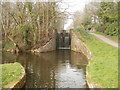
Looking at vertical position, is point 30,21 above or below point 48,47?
above

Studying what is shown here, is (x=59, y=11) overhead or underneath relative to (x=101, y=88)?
overhead

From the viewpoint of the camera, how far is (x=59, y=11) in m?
27.8

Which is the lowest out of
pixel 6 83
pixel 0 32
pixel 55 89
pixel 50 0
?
pixel 55 89

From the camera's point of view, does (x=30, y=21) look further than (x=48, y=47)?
Yes

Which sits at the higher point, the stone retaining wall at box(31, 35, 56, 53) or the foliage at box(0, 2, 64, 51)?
the foliage at box(0, 2, 64, 51)

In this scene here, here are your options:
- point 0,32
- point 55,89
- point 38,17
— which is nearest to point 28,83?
point 55,89

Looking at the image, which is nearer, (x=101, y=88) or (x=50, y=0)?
(x=101, y=88)

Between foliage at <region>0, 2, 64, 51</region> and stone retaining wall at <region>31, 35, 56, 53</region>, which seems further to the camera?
foliage at <region>0, 2, 64, 51</region>

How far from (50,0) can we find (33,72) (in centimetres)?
1665

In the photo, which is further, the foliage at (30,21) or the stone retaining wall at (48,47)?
the foliage at (30,21)

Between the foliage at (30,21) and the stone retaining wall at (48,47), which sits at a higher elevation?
the foliage at (30,21)

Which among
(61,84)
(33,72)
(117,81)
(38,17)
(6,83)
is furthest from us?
(38,17)

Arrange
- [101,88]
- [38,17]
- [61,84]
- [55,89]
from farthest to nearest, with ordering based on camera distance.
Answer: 1. [38,17]
2. [61,84]
3. [55,89]
4. [101,88]

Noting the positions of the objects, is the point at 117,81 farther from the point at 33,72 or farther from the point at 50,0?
the point at 50,0
